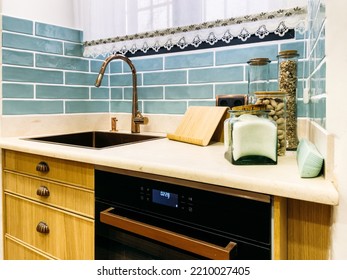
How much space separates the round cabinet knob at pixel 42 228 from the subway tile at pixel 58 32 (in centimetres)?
97

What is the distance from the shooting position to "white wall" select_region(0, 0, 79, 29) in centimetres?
157

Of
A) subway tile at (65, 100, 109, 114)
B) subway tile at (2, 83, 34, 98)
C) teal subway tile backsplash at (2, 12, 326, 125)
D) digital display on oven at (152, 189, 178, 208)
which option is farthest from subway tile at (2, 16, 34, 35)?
digital display on oven at (152, 189, 178, 208)

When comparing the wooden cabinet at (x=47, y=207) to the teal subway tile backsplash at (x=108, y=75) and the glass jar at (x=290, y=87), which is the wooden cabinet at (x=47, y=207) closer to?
the teal subway tile backsplash at (x=108, y=75)

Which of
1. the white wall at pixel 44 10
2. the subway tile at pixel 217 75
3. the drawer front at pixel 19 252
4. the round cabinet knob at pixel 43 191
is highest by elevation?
the white wall at pixel 44 10

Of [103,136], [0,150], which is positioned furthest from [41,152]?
[103,136]

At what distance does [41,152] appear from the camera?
4.04 ft

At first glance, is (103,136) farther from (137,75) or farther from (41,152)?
(41,152)

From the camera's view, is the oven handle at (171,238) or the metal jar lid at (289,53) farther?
the metal jar lid at (289,53)

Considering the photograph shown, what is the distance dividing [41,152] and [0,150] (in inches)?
16.3

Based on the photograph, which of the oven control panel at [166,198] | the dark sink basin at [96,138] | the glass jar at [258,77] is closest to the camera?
the oven control panel at [166,198]

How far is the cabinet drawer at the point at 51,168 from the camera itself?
3.75 ft

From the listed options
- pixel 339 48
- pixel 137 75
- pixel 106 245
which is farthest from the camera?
pixel 137 75

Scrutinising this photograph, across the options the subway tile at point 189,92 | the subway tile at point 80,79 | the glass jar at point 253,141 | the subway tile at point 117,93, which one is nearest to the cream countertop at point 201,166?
the glass jar at point 253,141

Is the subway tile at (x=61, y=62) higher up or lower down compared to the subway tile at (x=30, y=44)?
lower down
